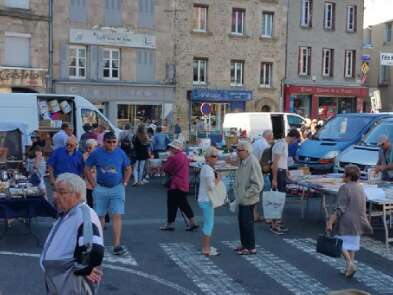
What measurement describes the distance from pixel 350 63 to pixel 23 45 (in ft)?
73.3

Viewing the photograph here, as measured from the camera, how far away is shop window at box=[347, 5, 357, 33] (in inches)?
1577

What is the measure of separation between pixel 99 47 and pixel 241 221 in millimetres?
23763

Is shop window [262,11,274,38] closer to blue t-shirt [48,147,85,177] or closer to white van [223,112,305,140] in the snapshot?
white van [223,112,305,140]

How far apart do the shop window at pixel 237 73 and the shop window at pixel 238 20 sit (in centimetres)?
184

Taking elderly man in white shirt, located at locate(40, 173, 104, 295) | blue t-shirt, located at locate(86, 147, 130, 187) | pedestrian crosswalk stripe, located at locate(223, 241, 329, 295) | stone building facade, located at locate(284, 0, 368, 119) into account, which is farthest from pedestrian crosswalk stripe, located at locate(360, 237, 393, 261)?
stone building facade, located at locate(284, 0, 368, 119)

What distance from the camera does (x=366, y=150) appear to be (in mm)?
14031

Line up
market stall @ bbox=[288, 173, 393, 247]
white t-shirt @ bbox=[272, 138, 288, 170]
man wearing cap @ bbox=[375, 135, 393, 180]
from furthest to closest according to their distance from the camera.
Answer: man wearing cap @ bbox=[375, 135, 393, 180]
white t-shirt @ bbox=[272, 138, 288, 170]
market stall @ bbox=[288, 173, 393, 247]

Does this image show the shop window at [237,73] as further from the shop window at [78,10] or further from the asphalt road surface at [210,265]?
the asphalt road surface at [210,265]

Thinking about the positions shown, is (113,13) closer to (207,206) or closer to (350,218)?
(207,206)

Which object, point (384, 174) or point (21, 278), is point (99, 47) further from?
point (21, 278)

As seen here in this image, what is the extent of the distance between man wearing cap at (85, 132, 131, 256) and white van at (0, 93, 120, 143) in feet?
33.0

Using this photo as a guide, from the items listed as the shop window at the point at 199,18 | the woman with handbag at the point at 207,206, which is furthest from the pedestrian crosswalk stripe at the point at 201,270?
the shop window at the point at 199,18

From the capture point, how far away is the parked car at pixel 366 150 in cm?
1363

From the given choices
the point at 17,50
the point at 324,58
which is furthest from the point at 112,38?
the point at 324,58
